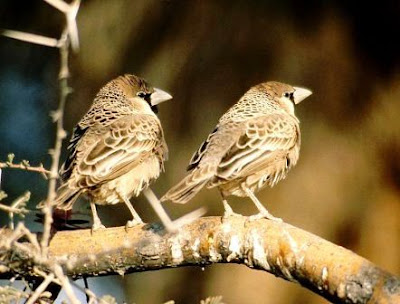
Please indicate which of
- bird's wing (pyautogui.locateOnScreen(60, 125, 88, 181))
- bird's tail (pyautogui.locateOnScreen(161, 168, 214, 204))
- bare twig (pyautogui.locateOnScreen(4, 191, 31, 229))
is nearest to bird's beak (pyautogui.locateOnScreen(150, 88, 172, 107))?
bird's wing (pyautogui.locateOnScreen(60, 125, 88, 181))

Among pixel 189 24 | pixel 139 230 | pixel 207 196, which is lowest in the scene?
pixel 207 196

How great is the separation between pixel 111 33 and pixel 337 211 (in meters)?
2.22

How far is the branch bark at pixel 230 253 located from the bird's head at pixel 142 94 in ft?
3.82

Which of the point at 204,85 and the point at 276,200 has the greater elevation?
the point at 204,85

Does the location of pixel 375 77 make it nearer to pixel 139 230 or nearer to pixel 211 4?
pixel 211 4

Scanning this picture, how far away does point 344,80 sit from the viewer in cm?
747

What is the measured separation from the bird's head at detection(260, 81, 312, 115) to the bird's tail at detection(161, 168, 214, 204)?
0.97 m

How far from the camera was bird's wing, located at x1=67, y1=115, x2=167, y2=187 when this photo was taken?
16.0 ft

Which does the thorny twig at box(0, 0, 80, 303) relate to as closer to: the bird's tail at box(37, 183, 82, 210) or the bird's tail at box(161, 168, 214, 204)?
the bird's tail at box(161, 168, 214, 204)

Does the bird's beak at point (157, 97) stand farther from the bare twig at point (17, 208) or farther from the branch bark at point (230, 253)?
the bare twig at point (17, 208)

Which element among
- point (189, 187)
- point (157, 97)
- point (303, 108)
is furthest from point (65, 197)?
point (303, 108)

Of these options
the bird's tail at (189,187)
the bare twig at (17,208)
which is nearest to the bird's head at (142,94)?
the bird's tail at (189,187)

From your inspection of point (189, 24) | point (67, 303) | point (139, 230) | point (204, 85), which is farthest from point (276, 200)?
point (67, 303)

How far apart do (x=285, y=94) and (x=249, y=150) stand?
78cm
